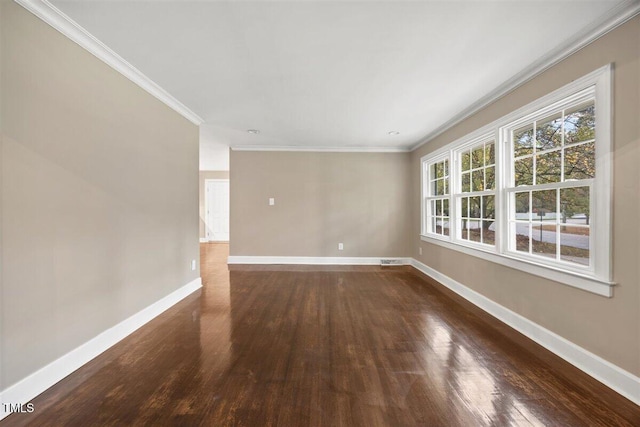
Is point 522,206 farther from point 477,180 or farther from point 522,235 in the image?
point 477,180

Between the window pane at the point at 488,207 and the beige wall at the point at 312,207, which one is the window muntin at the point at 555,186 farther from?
the beige wall at the point at 312,207

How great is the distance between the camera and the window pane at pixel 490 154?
310 cm

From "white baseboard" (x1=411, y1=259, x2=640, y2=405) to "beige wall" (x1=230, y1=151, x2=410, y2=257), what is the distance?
2.54 m

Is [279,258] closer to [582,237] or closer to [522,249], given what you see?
[522,249]

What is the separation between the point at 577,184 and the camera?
6.65 ft

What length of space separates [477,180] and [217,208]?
7826 mm

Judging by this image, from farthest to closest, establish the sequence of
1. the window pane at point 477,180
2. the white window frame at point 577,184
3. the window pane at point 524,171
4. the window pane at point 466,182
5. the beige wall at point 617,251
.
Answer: the window pane at point 466,182 < the window pane at point 477,180 < the window pane at point 524,171 < the white window frame at point 577,184 < the beige wall at point 617,251

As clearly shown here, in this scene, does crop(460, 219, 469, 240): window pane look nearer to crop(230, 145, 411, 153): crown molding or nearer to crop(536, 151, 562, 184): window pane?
crop(536, 151, 562, 184): window pane

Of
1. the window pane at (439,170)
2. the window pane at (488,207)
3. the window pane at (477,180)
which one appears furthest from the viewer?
the window pane at (439,170)

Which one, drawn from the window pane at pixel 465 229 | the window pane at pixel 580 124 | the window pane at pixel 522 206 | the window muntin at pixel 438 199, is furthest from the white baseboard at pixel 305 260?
the window pane at pixel 580 124

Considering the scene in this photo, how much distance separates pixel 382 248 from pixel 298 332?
346 centimetres

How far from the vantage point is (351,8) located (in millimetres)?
1684

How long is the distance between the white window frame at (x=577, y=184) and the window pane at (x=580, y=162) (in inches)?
3.6

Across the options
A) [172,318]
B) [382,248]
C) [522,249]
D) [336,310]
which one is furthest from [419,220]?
[172,318]
